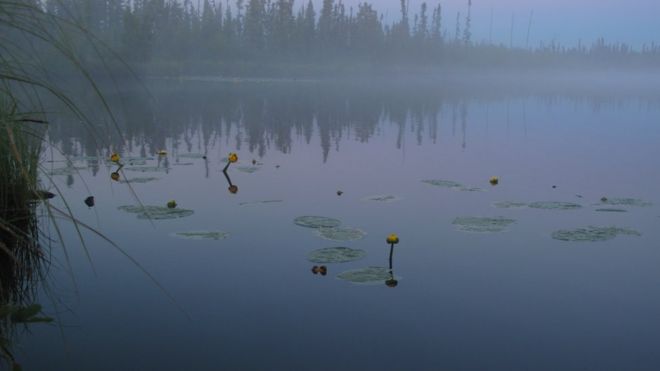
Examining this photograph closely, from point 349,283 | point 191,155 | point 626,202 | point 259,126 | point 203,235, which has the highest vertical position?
point 259,126

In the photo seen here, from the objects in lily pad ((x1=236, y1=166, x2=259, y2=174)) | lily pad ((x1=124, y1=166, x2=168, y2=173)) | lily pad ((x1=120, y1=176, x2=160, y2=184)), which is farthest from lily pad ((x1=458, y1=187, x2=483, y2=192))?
lily pad ((x1=124, y1=166, x2=168, y2=173))

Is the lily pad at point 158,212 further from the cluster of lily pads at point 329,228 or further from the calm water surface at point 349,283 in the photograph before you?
the cluster of lily pads at point 329,228

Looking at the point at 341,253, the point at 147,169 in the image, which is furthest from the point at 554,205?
the point at 147,169

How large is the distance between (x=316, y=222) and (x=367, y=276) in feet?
5.41

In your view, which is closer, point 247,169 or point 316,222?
point 316,222

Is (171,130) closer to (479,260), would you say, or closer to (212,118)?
(212,118)

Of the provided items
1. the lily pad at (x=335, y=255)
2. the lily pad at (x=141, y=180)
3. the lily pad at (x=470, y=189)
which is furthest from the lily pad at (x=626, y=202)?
the lily pad at (x=141, y=180)

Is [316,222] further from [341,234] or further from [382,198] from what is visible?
[382,198]

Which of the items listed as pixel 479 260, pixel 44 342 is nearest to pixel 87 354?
pixel 44 342

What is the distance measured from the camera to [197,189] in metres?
8.05

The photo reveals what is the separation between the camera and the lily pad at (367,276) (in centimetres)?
473

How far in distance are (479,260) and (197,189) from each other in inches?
157

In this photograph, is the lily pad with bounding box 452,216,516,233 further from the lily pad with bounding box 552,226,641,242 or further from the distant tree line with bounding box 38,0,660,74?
the distant tree line with bounding box 38,0,660,74

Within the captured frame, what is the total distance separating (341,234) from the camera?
590cm
